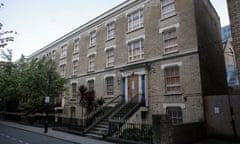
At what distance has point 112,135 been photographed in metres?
13.1

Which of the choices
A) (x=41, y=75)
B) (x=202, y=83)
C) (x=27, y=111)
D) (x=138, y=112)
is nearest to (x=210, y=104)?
(x=202, y=83)

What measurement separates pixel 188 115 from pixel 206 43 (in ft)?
22.0

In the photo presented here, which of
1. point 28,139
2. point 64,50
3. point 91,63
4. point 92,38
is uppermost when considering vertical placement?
point 92,38

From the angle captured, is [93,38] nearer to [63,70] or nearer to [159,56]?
[63,70]

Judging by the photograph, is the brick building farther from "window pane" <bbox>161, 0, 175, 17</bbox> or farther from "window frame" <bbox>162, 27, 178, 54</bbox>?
"window pane" <bbox>161, 0, 175, 17</bbox>

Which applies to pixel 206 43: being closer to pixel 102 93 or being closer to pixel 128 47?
pixel 128 47

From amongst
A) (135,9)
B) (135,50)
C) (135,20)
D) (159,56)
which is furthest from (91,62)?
(159,56)

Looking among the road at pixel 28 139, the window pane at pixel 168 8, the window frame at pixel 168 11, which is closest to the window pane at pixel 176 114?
the window frame at pixel 168 11

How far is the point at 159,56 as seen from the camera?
16.4 m

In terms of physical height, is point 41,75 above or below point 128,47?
below

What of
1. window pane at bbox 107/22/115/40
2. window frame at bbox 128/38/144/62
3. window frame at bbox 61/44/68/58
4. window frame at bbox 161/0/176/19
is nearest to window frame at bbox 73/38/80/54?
window frame at bbox 61/44/68/58

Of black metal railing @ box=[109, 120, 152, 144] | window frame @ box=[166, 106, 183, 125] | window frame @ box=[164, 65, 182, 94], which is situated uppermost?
window frame @ box=[164, 65, 182, 94]

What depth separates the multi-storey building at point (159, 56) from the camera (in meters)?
14.4

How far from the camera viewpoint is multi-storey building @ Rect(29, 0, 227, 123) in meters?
14.4
